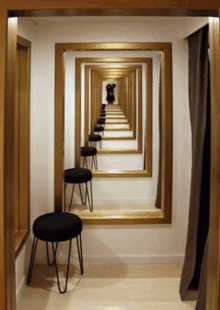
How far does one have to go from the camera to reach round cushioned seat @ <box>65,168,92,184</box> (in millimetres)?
2555

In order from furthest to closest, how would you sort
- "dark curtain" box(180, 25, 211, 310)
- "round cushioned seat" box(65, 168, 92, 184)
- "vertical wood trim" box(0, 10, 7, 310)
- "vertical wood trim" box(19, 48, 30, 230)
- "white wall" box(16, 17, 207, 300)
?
"round cushioned seat" box(65, 168, 92, 184) → "white wall" box(16, 17, 207, 300) → "vertical wood trim" box(19, 48, 30, 230) → "dark curtain" box(180, 25, 211, 310) → "vertical wood trim" box(0, 10, 7, 310)

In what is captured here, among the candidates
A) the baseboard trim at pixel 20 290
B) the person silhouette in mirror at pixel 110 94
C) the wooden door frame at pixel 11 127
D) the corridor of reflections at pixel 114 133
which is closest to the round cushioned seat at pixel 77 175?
the corridor of reflections at pixel 114 133

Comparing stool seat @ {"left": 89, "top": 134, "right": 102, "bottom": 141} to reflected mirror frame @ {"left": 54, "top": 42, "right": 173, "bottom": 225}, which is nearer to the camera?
reflected mirror frame @ {"left": 54, "top": 42, "right": 173, "bottom": 225}

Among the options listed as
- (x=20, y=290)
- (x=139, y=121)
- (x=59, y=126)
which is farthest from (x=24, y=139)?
(x=20, y=290)

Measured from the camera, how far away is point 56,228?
206 centimetres

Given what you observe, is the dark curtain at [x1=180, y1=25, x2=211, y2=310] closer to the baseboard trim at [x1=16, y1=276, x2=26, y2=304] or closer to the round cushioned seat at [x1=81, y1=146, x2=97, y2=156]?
the round cushioned seat at [x1=81, y1=146, x2=97, y2=156]

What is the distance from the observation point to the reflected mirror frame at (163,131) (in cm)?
242

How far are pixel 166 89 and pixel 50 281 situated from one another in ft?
5.44

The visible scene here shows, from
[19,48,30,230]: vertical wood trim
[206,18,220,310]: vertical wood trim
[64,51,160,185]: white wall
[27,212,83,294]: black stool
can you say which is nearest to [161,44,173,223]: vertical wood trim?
[64,51,160,185]: white wall

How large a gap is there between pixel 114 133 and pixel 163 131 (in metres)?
0.40

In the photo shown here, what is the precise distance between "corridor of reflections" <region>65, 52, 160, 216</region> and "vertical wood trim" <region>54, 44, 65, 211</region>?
0.36ft

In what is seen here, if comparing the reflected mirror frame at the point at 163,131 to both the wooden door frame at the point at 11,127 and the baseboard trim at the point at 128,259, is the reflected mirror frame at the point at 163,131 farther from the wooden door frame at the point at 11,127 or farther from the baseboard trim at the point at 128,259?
the wooden door frame at the point at 11,127

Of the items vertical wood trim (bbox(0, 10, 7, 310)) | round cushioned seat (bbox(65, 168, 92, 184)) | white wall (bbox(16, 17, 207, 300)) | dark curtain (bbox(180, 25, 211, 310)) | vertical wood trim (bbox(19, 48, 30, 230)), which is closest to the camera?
vertical wood trim (bbox(0, 10, 7, 310))

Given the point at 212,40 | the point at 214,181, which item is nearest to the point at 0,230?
the point at 214,181
